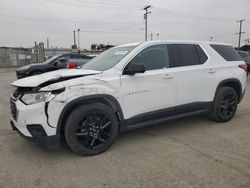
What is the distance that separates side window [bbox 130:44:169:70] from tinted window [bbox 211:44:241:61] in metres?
1.39

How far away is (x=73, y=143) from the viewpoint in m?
3.27

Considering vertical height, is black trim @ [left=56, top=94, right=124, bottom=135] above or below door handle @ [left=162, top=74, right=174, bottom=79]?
below

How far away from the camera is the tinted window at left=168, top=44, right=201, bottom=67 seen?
421 centimetres

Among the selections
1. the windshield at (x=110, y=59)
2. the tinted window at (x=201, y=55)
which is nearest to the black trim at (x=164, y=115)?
the tinted window at (x=201, y=55)

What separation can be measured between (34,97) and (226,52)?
4.10 m

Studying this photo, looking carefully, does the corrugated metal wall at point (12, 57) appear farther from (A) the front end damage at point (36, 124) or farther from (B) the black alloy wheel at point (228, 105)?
(B) the black alloy wheel at point (228, 105)

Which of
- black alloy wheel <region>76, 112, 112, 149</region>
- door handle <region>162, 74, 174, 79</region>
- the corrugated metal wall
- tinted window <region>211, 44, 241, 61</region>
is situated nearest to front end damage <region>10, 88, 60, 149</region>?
black alloy wheel <region>76, 112, 112, 149</region>

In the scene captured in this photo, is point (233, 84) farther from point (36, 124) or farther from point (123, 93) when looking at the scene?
point (36, 124)

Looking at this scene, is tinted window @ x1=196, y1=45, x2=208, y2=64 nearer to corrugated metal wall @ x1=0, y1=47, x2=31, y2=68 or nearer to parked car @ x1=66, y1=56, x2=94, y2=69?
parked car @ x1=66, y1=56, x2=94, y2=69

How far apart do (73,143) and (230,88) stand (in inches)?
142

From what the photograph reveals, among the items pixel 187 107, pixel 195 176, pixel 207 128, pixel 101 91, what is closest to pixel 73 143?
pixel 101 91

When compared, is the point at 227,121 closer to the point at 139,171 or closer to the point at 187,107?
the point at 187,107

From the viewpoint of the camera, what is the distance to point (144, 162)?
3.21 metres

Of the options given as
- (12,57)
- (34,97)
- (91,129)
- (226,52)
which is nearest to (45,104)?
(34,97)
